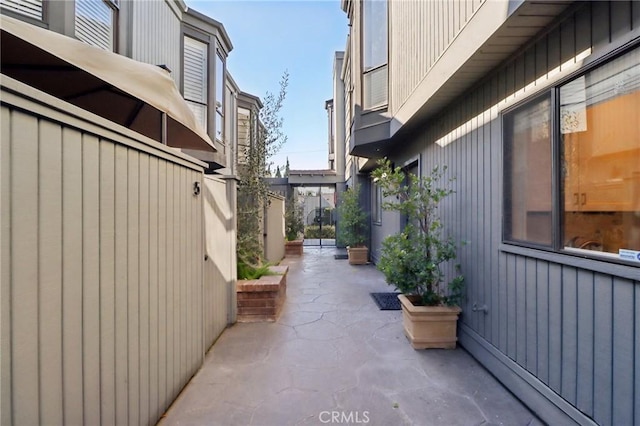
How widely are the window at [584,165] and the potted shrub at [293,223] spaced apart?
7860 millimetres

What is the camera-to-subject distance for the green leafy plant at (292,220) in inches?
412

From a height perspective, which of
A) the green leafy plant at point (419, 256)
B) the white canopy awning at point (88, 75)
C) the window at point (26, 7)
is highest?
the window at point (26, 7)

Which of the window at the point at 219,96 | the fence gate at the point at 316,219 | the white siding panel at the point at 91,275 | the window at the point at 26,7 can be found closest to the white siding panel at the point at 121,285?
the white siding panel at the point at 91,275

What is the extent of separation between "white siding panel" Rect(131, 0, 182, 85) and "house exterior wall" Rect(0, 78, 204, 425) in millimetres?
4621

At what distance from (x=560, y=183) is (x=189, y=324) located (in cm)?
293

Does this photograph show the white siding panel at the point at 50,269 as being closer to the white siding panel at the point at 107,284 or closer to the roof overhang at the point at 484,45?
the white siding panel at the point at 107,284

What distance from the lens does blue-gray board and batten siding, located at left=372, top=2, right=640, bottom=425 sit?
1.54 meters

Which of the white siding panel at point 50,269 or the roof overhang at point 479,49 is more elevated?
the roof overhang at point 479,49

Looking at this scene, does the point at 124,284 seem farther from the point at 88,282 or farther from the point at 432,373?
the point at 432,373

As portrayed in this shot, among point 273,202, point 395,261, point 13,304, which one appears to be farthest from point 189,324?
point 273,202

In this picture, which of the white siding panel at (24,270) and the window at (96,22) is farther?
the window at (96,22)

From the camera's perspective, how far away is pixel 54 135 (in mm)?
1179

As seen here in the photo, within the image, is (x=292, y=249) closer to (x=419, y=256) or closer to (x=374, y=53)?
(x=374, y=53)

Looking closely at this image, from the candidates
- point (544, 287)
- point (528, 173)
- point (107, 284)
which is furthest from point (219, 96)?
point (544, 287)
